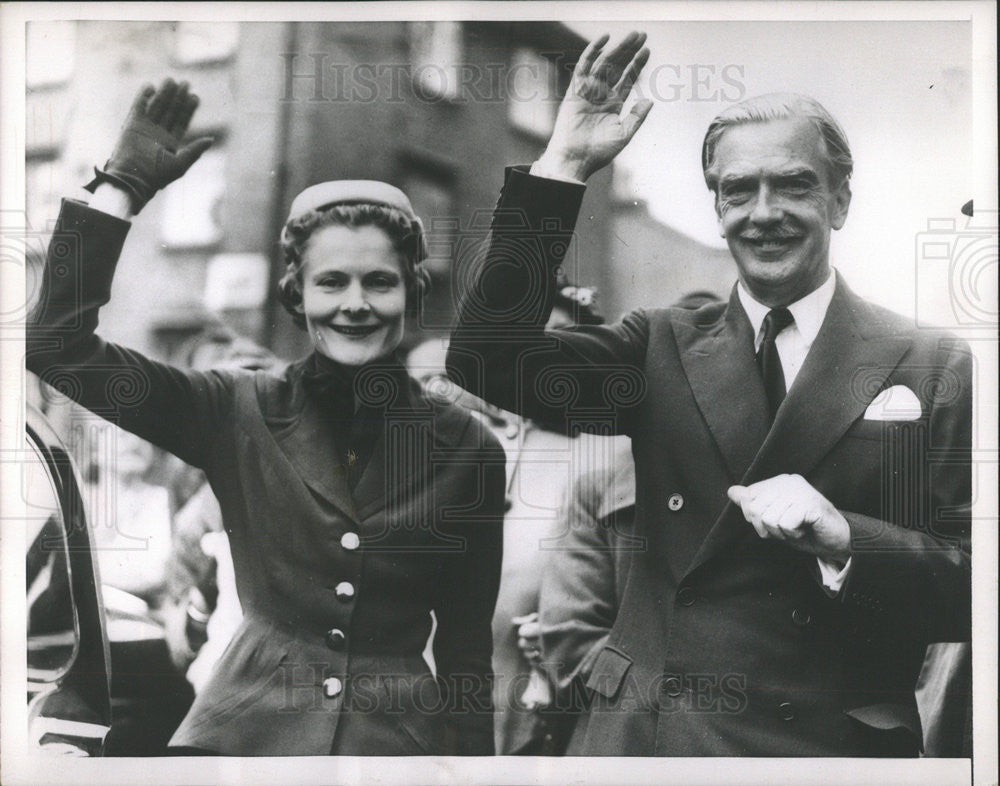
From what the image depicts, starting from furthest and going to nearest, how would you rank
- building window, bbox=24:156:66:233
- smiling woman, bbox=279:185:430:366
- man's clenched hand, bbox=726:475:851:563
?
building window, bbox=24:156:66:233, smiling woman, bbox=279:185:430:366, man's clenched hand, bbox=726:475:851:563

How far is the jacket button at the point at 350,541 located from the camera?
12.3ft

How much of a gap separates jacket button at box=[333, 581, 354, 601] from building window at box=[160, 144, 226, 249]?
139cm

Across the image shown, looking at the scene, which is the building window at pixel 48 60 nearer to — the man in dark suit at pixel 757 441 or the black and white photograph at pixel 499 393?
the black and white photograph at pixel 499 393

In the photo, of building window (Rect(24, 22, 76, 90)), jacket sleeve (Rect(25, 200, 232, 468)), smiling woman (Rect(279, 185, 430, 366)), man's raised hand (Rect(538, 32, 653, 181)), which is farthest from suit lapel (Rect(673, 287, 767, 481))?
building window (Rect(24, 22, 76, 90))

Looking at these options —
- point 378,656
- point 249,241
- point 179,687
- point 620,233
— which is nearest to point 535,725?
point 378,656

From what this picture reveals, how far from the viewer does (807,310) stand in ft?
12.5

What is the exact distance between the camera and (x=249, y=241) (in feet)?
12.6

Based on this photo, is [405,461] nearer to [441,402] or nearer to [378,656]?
[441,402]

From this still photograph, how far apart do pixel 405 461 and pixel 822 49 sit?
7.19 feet

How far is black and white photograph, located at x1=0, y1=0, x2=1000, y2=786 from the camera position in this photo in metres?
3.75

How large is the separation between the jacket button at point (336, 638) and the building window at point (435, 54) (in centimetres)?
203

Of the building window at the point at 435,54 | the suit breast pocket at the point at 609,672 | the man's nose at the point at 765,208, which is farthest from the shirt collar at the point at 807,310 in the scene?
the building window at the point at 435,54

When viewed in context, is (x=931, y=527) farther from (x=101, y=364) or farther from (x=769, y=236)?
(x=101, y=364)

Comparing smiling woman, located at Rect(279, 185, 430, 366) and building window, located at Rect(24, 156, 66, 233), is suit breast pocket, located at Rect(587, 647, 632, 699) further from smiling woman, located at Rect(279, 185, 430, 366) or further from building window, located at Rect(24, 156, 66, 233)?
building window, located at Rect(24, 156, 66, 233)
